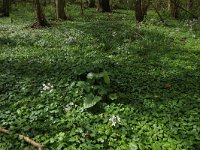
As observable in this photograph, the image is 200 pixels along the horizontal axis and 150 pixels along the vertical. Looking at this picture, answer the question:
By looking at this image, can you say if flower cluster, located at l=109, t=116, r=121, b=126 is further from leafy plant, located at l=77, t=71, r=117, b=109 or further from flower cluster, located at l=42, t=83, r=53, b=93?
flower cluster, located at l=42, t=83, r=53, b=93

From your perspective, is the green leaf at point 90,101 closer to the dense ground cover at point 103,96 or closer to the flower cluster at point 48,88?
the dense ground cover at point 103,96

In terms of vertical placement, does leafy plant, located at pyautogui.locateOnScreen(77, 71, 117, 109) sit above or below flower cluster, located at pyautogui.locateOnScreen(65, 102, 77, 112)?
above

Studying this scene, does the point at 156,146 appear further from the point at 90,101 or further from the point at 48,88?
the point at 48,88

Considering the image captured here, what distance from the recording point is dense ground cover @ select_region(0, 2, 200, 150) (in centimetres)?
663

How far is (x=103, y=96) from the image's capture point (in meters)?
7.92

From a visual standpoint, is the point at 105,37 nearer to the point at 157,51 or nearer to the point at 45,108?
the point at 157,51

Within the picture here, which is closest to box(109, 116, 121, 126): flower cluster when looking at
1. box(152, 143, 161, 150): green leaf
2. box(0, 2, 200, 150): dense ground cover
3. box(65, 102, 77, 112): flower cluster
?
box(0, 2, 200, 150): dense ground cover

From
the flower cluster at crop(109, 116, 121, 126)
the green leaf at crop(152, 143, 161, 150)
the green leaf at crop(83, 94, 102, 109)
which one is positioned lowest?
the green leaf at crop(152, 143, 161, 150)

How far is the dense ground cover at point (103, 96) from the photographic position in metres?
6.63

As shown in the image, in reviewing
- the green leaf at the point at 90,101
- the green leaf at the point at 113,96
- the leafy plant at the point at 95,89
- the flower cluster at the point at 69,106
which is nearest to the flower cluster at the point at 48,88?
the leafy plant at the point at 95,89

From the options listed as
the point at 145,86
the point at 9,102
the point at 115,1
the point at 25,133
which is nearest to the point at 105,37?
the point at 145,86

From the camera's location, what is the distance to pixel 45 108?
775cm

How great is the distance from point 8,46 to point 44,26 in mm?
4456

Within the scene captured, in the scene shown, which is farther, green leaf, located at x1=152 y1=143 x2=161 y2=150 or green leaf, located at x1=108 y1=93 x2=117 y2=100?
green leaf, located at x1=108 y1=93 x2=117 y2=100
